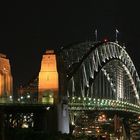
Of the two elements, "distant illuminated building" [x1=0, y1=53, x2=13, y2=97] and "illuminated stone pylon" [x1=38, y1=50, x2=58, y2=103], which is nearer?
"illuminated stone pylon" [x1=38, y1=50, x2=58, y2=103]

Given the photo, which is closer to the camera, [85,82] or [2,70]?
[2,70]

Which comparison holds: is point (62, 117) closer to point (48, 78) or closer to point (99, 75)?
point (48, 78)

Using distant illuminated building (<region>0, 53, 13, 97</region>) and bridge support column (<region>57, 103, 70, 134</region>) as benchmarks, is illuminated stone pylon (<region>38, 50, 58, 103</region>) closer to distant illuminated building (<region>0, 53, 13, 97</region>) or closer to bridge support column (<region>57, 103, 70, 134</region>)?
bridge support column (<region>57, 103, 70, 134</region>)

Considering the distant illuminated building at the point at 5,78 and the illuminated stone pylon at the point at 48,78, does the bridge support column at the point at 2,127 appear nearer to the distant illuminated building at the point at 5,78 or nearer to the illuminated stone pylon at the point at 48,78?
the illuminated stone pylon at the point at 48,78

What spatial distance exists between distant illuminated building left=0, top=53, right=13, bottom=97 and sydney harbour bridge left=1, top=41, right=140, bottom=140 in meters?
6.03

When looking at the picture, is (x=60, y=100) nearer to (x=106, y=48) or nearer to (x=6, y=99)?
(x=6, y=99)

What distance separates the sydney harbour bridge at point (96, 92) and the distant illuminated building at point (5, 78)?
6.03 m

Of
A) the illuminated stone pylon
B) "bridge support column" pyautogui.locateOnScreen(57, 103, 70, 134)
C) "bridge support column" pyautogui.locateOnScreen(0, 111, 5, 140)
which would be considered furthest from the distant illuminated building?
"bridge support column" pyautogui.locateOnScreen(0, 111, 5, 140)

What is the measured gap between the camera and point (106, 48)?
144 m

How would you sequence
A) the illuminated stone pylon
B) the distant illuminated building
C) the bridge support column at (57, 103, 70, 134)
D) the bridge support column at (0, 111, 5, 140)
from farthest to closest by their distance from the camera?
the distant illuminated building < the illuminated stone pylon < the bridge support column at (57, 103, 70, 134) < the bridge support column at (0, 111, 5, 140)

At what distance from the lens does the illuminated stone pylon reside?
97938 millimetres

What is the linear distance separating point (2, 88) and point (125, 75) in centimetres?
6732

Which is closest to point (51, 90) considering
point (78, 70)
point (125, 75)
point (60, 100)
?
point (60, 100)

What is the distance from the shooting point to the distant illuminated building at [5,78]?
331ft
